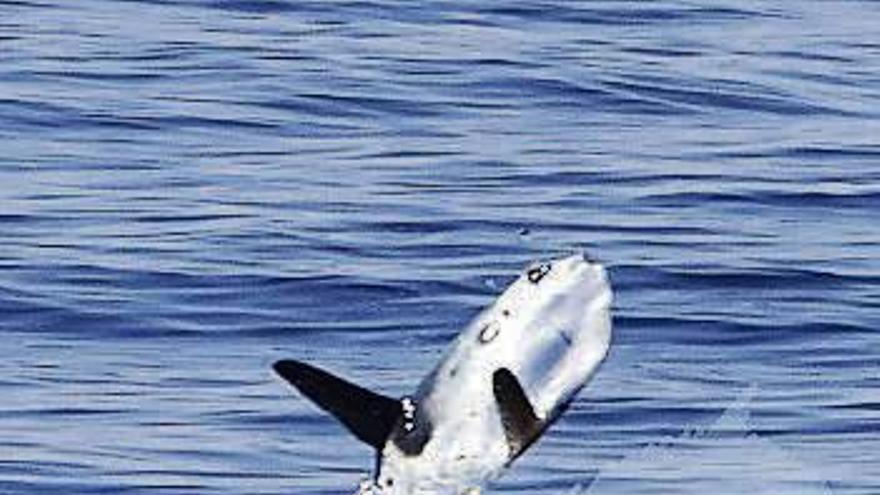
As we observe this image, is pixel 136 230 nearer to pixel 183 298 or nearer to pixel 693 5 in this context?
pixel 183 298

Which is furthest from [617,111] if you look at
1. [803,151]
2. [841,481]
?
[841,481]

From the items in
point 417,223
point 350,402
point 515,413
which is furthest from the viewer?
point 417,223

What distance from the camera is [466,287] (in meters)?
11.9

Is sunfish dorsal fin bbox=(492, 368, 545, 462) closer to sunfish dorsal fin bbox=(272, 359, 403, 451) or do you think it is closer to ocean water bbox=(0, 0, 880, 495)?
sunfish dorsal fin bbox=(272, 359, 403, 451)

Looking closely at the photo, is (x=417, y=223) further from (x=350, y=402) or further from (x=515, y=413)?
(x=515, y=413)

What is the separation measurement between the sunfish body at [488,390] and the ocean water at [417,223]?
366 cm

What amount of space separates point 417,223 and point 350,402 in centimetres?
768

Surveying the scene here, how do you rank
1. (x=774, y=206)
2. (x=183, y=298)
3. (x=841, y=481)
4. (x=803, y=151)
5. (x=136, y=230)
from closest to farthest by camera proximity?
(x=841, y=481)
(x=183, y=298)
(x=136, y=230)
(x=774, y=206)
(x=803, y=151)

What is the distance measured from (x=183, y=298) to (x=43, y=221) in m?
1.29

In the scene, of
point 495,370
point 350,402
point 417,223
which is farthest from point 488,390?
point 417,223

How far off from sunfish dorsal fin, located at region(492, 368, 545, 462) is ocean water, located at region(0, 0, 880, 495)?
387 cm

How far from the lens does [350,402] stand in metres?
5.29

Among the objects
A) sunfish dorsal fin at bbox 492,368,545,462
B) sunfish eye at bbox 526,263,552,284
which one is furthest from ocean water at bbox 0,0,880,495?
sunfish dorsal fin at bbox 492,368,545,462

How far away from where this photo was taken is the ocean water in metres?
9.66
